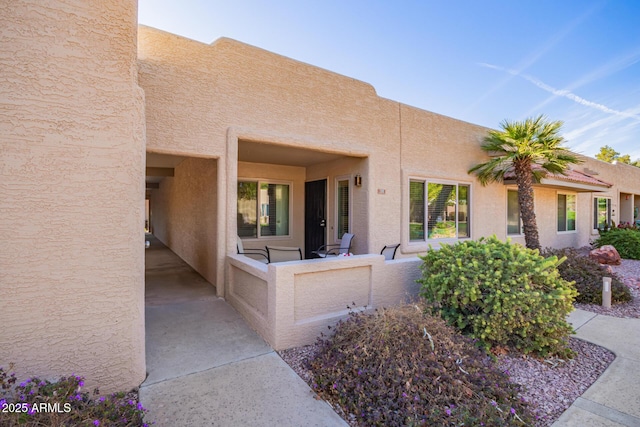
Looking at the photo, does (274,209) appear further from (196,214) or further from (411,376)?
(411,376)

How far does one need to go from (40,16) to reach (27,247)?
2011 millimetres

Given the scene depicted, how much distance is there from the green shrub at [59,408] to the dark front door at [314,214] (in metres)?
7.54

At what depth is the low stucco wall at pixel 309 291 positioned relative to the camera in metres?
4.03

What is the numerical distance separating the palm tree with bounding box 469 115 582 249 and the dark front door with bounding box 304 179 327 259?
5.28 m

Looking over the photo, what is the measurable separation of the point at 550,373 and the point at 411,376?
2.07m

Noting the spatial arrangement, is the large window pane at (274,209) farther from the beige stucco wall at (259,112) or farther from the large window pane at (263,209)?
the beige stucco wall at (259,112)

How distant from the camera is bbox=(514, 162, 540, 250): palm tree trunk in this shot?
9742 mm

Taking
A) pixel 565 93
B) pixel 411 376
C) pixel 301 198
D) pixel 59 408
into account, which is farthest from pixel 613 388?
pixel 565 93

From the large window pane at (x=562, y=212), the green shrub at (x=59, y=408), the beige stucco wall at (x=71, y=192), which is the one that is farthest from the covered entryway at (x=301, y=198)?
the large window pane at (x=562, y=212)

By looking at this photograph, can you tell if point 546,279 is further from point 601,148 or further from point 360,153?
point 601,148

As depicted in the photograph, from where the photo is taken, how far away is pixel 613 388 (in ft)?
10.6

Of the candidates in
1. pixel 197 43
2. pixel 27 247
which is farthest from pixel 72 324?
pixel 197 43

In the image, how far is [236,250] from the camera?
5.85 meters

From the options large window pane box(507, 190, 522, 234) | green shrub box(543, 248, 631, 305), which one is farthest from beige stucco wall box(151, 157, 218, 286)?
large window pane box(507, 190, 522, 234)
